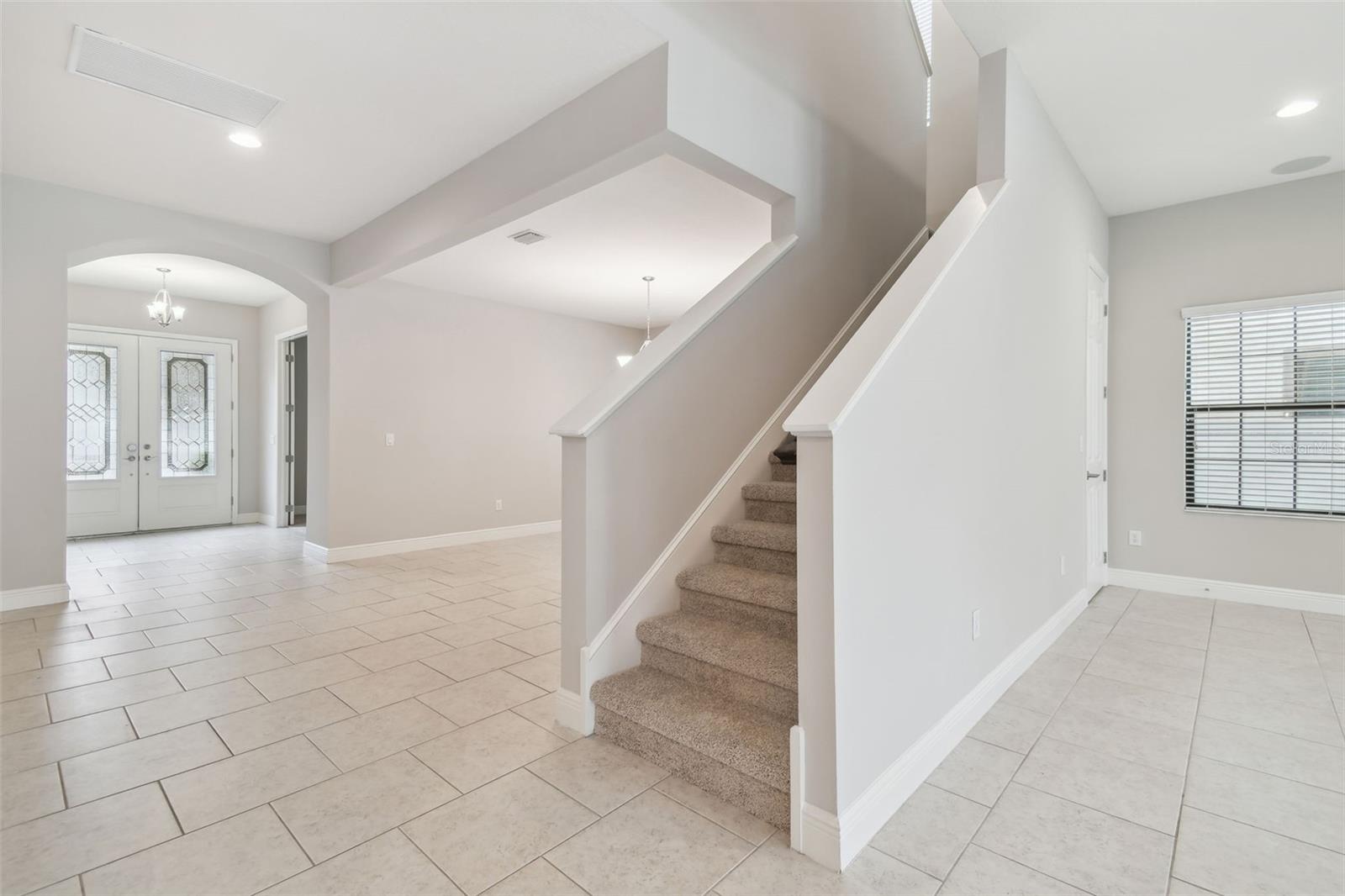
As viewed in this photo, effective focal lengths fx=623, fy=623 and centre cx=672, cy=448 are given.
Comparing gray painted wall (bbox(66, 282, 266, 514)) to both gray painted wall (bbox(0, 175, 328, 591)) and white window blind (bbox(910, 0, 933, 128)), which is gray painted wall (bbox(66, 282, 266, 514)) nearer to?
gray painted wall (bbox(0, 175, 328, 591))

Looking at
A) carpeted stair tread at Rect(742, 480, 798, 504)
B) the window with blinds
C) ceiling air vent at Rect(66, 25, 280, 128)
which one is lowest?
carpeted stair tread at Rect(742, 480, 798, 504)

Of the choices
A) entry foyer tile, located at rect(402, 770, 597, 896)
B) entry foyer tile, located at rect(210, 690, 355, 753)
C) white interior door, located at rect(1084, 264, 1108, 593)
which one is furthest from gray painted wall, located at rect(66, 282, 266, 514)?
white interior door, located at rect(1084, 264, 1108, 593)

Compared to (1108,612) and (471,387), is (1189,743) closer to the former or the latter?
(1108,612)

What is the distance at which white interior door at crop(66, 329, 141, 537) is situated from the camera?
6.59 meters

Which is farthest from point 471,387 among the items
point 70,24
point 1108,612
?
point 1108,612

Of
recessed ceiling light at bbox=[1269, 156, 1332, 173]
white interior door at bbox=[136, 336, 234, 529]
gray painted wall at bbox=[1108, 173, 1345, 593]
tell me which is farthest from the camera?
white interior door at bbox=[136, 336, 234, 529]

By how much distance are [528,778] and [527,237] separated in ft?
12.9

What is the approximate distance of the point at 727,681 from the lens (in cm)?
226

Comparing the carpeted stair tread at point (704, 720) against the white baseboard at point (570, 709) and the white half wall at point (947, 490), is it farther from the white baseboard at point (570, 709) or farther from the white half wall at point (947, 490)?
the white half wall at point (947, 490)

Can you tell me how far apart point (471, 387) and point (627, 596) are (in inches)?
190

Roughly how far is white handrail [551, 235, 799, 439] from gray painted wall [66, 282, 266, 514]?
620cm

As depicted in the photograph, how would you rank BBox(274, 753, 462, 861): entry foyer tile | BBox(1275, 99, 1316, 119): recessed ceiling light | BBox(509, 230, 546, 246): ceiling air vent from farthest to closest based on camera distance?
BBox(509, 230, 546, 246): ceiling air vent < BBox(1275, 99, 1316, 119): recessed ceiling light < BBox(274, 753, 462, 861): entry foyer tile

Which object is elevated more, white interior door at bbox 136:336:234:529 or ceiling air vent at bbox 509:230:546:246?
ceiling air vent at bbox 509:230:546:246

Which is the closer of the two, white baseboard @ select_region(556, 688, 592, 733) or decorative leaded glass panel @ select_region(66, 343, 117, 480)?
white baseboard @ select_region(556, 688, 592, 733)
